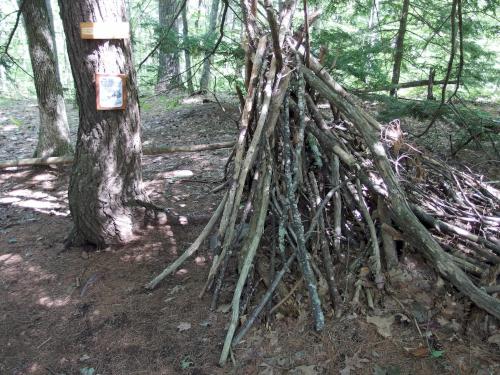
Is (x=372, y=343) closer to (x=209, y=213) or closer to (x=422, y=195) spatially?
(x=422, y=195)

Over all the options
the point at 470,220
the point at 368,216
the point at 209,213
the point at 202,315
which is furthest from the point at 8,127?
the point at 470,220

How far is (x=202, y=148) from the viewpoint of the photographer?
16.2 ft

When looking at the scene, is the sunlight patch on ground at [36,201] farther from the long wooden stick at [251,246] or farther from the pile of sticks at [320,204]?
the long wooden stick at [251,246]

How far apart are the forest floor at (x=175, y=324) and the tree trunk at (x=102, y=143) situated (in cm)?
27

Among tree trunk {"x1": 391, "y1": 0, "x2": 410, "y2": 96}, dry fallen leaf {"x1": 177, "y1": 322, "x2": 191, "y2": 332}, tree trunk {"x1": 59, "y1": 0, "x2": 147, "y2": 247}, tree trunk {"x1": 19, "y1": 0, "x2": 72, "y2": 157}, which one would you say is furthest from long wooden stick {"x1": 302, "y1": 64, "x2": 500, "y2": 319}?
tree trunk {"x1": 19, "y1": 0, "x2": 72, "y2": 157}

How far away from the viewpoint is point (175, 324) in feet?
10.0

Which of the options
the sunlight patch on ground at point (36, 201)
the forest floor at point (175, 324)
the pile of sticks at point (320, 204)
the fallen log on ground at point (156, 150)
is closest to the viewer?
the forest floor at point (175, 324)

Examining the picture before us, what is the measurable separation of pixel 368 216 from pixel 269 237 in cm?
82

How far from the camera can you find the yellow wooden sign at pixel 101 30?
334 centimetres

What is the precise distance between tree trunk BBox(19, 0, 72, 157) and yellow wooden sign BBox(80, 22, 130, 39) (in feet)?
10.5

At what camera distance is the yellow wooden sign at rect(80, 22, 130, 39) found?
3.34 m

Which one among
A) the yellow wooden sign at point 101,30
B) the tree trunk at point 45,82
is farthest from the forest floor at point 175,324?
the tree trunk at point 45,82

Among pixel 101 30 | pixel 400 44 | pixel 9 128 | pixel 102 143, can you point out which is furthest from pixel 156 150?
pixel 9 128

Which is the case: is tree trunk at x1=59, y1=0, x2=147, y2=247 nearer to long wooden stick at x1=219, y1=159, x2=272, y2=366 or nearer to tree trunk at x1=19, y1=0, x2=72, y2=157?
long wooden stick at x1=219, y1=159, x2=272, y2=366
